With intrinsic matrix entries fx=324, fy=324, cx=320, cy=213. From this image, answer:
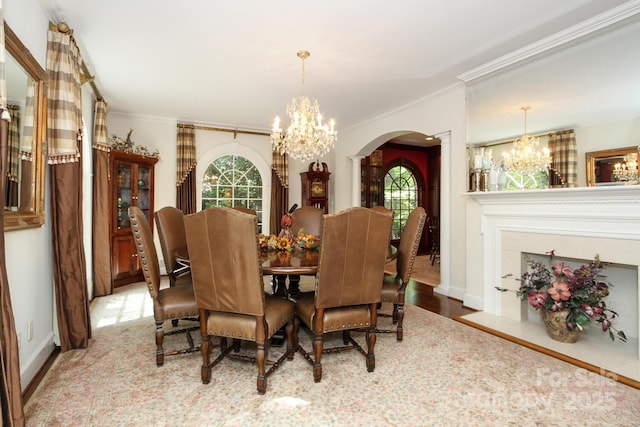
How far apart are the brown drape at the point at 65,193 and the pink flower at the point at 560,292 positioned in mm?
3752

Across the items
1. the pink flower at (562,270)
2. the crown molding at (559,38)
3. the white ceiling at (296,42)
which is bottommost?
the pink flower at (562,270)

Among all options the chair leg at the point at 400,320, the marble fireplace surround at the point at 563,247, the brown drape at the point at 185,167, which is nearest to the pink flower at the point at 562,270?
the marble fireplace surround at the point at 563,247

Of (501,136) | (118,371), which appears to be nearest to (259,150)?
(501,136)

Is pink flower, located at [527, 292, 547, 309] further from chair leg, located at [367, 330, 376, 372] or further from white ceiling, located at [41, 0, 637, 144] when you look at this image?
white ceiling, located at [41, 0, 637, 144]

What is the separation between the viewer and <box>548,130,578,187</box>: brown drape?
2729 mm

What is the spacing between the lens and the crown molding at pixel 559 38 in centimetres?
235

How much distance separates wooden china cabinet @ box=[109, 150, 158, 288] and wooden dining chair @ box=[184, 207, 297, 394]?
311 centimetres

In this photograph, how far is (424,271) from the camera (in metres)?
5.77

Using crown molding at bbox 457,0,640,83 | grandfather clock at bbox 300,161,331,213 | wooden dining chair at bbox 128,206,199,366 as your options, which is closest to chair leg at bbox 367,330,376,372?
wooden dining chair at bbox 128,206,199,366

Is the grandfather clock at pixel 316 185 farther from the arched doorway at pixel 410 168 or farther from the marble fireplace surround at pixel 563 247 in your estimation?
the marble fireplace surround at pixel 563 247

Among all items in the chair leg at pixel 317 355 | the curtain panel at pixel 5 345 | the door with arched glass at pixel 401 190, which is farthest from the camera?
the door with arched glass at pixel 401 190

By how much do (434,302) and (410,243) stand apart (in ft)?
4.92

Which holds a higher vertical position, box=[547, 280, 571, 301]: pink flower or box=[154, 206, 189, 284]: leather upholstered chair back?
box=[154, 206, 189, 284]: leather upholstered chair back

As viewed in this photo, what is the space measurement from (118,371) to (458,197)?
3751mm
